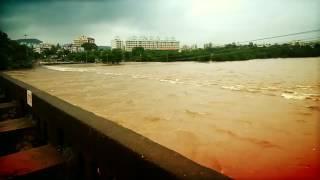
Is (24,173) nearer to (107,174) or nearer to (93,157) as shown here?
(93,157)

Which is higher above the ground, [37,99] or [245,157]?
→ [37,99]

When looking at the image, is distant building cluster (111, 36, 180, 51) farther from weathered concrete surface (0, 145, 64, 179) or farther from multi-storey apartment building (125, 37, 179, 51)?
weathered concrete surface (0, 145, 64, 179)

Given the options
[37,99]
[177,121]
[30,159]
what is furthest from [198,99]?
[30,159]

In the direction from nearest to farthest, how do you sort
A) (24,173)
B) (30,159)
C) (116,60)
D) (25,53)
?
(24,173) → (30,159) → (25,53) → (116,60)

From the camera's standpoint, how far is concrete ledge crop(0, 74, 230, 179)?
148 centimetres

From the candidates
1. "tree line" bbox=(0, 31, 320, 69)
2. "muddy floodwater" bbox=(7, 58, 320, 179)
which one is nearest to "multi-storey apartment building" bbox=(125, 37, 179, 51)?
"tree line" bbox=(0, 31, 320, 69)

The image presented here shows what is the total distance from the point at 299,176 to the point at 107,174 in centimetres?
144

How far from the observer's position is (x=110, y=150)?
1.97 meters

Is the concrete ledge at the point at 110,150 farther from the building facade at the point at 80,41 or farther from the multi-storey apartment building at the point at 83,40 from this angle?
the building facade at the point at 80,41

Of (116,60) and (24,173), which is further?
(116,60)

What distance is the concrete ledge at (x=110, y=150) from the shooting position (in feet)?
4.85

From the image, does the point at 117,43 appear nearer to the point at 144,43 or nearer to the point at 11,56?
the point at 144,43

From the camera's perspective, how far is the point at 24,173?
8.32ft

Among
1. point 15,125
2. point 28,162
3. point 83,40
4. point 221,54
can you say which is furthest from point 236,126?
point 83,40
